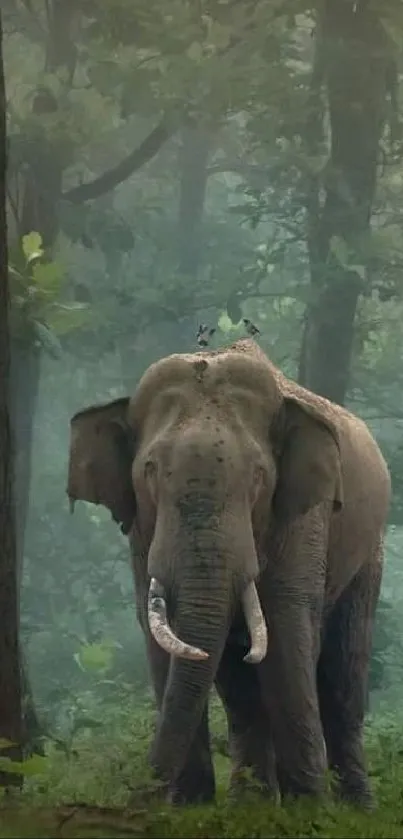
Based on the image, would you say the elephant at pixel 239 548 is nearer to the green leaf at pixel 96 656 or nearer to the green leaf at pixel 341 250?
the green leaf at pixel 341 250

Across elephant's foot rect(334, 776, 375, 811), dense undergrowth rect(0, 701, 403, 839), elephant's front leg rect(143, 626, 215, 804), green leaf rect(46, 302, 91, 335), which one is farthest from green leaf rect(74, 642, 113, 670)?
elephant's front leg rect(143, 626, 215, 804)

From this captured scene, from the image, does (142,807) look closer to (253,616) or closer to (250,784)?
(253,616)

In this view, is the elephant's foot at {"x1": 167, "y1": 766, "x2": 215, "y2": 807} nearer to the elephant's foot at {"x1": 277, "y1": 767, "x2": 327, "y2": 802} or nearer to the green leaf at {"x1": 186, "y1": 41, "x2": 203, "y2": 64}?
the elephant's foot at {"x1": 277, "y1": 767, "x2": 327, "y2": 802}

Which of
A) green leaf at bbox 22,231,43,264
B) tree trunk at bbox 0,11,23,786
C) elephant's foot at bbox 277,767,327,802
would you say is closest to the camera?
tree trunk at bbox 0,11,23,786

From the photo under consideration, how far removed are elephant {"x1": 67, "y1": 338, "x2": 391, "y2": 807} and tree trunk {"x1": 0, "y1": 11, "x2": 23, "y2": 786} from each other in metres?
0.43

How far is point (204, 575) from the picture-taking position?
4.20 meters

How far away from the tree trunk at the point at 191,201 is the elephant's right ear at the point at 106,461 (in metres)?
5.43

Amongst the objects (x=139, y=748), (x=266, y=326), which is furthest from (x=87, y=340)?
(x=139, y=748)

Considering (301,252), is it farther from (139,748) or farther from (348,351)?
(139,748)

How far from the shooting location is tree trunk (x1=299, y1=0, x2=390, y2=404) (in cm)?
976

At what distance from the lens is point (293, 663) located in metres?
4.68

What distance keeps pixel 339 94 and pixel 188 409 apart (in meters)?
5.85

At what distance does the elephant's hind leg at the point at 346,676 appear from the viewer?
18.3 ft

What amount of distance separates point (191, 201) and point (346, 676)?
5.48m
